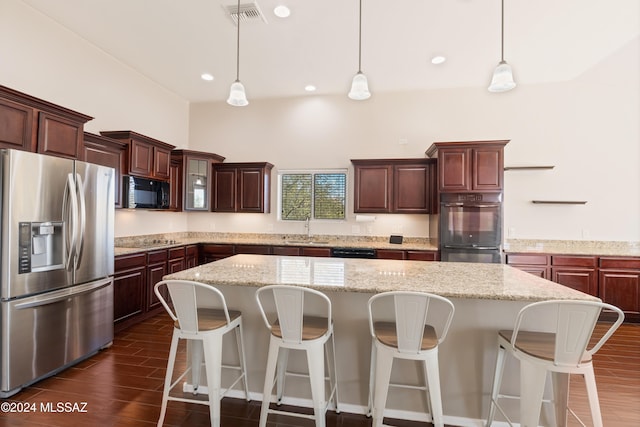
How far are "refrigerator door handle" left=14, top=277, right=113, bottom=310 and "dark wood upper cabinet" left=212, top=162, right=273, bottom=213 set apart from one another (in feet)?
8.00

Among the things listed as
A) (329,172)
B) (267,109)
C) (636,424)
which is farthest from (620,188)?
(267,109)

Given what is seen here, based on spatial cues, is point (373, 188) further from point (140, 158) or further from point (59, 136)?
point (59, 136)

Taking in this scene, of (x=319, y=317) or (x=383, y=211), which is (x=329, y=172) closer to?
(x=383, y=211)

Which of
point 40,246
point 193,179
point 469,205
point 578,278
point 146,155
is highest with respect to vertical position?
point 146,155

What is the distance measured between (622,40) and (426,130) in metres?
2.36

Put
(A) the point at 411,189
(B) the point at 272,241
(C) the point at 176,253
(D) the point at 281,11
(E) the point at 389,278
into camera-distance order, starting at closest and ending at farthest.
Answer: (E) the point at 389,278
(D) the point at 281,11
(C) the point at 176,253
(A) the point at 411,189
(B) the point at 272,241

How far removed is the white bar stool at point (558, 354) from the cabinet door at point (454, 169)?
104 inches

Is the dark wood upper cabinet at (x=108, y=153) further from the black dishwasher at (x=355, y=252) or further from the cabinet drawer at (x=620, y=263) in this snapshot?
the cabinet drawer at (x=620, y=263)

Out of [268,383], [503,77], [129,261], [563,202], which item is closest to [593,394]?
[268,383]

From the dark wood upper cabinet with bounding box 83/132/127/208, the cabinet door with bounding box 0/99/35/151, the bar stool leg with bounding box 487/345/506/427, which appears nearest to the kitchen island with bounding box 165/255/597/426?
the bar stool leg with bounding box 487/345/506/427

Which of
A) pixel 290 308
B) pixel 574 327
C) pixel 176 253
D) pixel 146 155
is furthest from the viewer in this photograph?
pixel 176 253

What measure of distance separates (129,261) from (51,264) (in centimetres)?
109

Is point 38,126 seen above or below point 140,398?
above

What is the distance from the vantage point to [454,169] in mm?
4258
